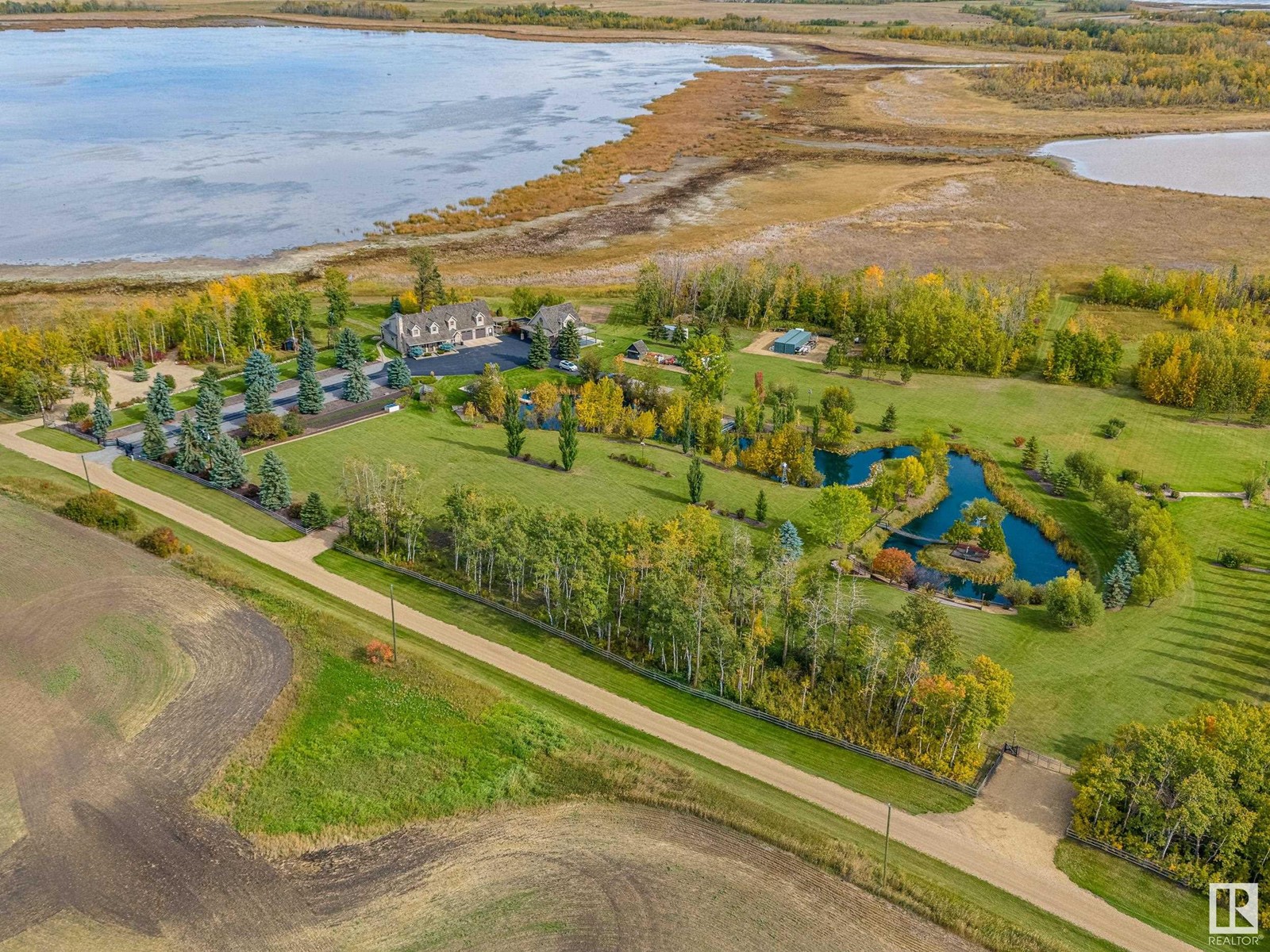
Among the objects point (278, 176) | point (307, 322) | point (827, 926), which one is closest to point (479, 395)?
point (307, 322)

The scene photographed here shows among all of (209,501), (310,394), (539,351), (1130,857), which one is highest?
(539,351)

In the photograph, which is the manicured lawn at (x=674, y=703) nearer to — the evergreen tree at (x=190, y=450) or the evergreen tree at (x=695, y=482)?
the evergreen tree at (x=190, y=450)

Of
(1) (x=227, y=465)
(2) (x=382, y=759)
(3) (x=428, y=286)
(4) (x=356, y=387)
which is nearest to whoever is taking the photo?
(2) (x=382, y=759)

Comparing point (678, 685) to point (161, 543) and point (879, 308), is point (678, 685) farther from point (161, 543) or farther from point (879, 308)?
point (879, 308)

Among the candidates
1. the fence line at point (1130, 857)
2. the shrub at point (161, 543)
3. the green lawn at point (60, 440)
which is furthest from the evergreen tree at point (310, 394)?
the fence line at point (1130, 857)

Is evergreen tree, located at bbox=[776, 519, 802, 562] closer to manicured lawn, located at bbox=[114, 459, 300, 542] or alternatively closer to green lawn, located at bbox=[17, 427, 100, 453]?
manicured lawn, located at bbox=[114, 459, 300, 542]

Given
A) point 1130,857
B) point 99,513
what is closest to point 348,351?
point 99,513
